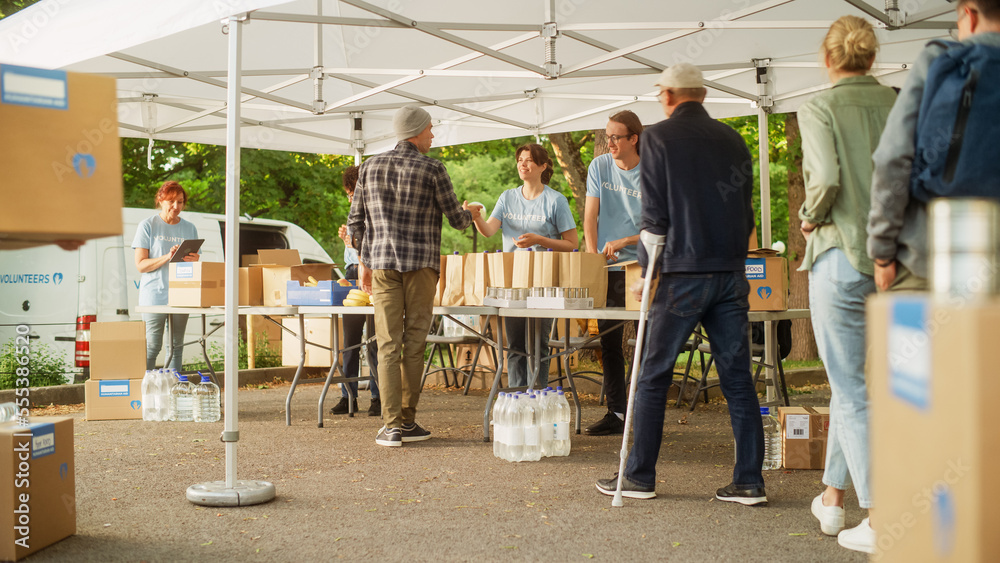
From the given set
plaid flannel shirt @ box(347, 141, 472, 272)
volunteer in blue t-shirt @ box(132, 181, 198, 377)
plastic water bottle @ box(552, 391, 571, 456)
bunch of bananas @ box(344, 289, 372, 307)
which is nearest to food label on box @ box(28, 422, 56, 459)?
plaid flannel shirt @ box(347, 141, 472, 272)

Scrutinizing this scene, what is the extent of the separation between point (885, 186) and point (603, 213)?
10.7 feet

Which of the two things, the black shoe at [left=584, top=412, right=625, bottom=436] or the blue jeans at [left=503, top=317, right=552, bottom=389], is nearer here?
the black shoe at [left=584, top=412, right=625, bottom=436]

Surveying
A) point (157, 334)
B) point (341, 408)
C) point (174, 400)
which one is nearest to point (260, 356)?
point (157, 334)

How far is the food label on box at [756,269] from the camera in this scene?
5086mm

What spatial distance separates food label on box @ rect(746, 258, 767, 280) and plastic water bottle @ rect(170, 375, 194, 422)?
451 centimetres

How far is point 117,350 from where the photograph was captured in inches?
275

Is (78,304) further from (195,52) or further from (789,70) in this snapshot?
(789,70)

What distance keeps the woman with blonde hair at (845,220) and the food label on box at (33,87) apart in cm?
234

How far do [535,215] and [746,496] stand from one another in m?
2.94

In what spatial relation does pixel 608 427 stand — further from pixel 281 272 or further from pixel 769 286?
pixel 281 272

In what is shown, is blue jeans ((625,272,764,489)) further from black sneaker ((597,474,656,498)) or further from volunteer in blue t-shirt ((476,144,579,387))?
volunteer in blue t-shirt ((476,144,579,387))

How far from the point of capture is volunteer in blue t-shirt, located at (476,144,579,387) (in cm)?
605

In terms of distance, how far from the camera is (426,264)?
5246mm

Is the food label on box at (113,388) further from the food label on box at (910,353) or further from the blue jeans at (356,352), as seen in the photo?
the food label on box at (910,353)
